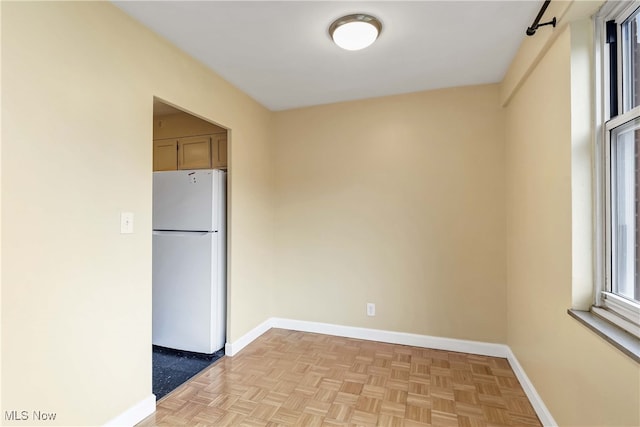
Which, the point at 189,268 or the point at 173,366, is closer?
the point at 173,366

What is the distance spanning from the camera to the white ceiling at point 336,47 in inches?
65.7

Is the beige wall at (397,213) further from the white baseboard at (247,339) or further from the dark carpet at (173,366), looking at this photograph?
the dark carpet at (173,366)

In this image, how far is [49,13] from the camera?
1.35m

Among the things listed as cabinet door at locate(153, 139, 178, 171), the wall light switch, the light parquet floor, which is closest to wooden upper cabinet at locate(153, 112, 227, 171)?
cabinet door at locate(153, 139, 178, 171)

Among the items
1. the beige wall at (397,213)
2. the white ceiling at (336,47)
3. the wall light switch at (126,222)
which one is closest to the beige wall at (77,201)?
the wall light switch at (126,222)

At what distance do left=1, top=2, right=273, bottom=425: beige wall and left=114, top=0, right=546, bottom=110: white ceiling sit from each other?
306mm

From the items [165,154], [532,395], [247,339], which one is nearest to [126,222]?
[247,339]

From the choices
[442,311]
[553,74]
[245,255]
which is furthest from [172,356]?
[553,74]

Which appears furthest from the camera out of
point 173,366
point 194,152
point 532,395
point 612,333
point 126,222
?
point 194,152

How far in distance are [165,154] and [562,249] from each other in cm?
356

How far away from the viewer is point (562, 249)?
152cm

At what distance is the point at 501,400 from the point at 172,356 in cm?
262

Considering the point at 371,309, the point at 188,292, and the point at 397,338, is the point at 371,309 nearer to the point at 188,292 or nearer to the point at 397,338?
the point at 397,338

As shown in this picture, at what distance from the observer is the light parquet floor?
5.90ft
